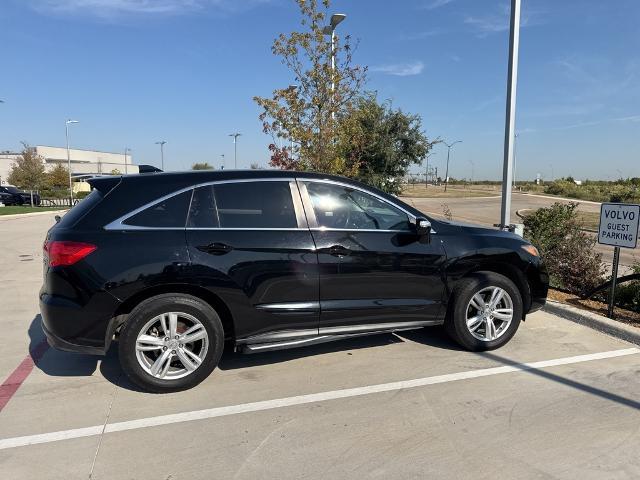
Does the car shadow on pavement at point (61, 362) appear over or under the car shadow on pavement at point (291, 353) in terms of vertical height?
under

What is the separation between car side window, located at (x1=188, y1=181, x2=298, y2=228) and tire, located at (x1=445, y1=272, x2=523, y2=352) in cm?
179

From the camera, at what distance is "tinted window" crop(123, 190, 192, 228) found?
12.5 feet

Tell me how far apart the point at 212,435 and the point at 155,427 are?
43cm

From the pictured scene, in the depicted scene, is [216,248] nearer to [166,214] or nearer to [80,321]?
[166,214]

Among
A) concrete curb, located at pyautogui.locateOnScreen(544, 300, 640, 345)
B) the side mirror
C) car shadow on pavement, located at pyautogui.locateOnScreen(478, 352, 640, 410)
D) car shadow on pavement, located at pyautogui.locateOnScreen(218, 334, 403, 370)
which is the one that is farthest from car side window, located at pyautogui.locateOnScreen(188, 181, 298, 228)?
concrete curb, located at pyautogui.locateOnScreen(544, 300, 640, 345)

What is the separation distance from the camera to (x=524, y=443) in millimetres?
3121

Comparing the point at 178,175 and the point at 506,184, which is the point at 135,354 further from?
the point at 506,184

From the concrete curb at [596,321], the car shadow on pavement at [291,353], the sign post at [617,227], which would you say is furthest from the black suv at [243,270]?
the sign post at [617,227]

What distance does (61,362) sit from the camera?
453 centimetres

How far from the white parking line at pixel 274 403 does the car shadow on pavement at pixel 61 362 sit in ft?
3.45

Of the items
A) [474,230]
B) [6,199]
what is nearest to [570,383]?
[474,230]

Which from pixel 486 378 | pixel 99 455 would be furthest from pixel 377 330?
pixel 99 455

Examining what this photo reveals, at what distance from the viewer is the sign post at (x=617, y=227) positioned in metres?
5.27

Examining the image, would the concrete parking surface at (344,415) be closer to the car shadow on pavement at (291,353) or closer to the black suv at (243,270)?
the car shadow on pavement at (291,353)
